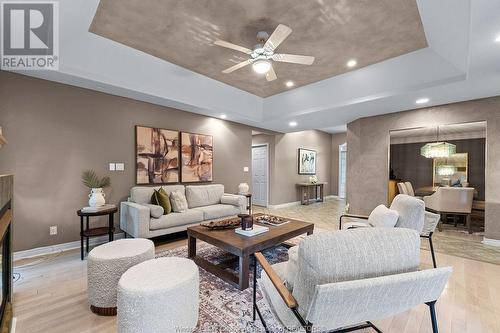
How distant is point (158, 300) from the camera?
141 cm

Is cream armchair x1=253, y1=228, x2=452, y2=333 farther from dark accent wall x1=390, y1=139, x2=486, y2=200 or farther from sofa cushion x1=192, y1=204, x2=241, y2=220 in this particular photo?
dark accent wall x1=390, y1=139, x2=486, y2=200

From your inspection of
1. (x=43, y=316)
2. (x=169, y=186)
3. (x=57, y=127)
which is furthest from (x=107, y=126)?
(x=43, y=316)

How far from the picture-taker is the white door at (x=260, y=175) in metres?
7.25

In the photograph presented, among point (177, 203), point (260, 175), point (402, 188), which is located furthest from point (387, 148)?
point (177, 203)

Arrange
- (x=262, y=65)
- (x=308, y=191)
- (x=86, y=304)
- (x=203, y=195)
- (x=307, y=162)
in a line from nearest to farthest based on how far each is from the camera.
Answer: (x=86, y=304), (x=262, y=65), (x=203, y=195), (x=308, y=191), (x=307, y=162)

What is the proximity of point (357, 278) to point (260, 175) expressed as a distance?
6.37m

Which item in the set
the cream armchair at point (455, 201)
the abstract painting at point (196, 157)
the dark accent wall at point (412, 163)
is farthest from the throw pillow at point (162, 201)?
the dark accent wall at point (412, 163)

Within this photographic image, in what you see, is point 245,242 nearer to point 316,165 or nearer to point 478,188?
point 478,188

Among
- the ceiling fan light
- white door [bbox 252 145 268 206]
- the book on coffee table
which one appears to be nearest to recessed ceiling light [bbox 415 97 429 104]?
the ceiling fan light

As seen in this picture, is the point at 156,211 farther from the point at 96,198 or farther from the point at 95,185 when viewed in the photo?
the point at 95,185

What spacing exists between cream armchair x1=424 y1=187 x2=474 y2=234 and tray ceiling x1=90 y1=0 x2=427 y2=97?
9.73ft

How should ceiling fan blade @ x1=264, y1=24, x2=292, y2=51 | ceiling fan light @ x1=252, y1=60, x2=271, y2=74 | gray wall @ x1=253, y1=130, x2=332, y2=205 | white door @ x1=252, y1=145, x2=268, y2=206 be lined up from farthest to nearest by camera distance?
white door @ x1=252, y1=145, x2=268, y2=206
gray wall @ x1=253, y1=130, x2=332, y2=205
ceiling fan light @ x1=252, y1=60, x2=271, y2=74
ceiling fan blade @ x1=264, y1=24, x2=292, y2=51

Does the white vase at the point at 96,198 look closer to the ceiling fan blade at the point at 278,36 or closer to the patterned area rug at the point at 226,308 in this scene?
the patterned area rug at the point at 226,308

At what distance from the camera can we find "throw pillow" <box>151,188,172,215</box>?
365 cm
